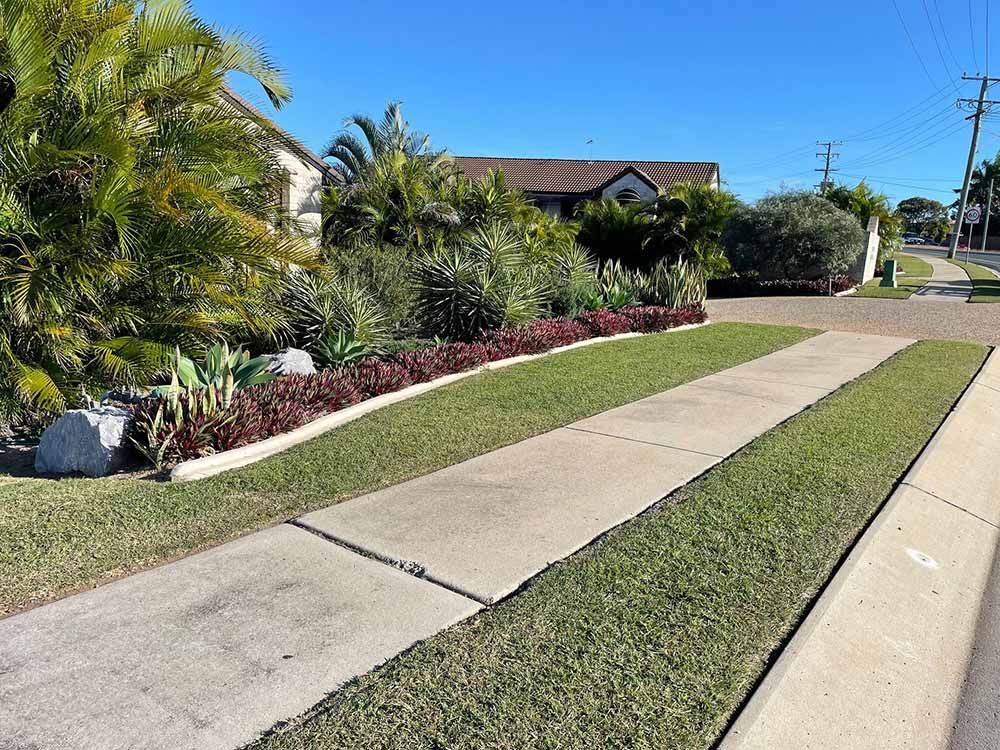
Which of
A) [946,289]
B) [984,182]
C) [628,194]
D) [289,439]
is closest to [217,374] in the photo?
[289,439]

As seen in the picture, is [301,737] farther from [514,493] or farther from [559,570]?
[514,493]

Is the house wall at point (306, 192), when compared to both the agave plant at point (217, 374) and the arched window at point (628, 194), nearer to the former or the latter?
the agave plant at point (217, 374)

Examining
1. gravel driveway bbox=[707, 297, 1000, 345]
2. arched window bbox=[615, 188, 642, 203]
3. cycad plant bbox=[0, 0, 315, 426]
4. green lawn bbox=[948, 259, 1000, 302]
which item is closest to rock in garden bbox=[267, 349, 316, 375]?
cycad plant bbox=[0, 0, 315, 426]

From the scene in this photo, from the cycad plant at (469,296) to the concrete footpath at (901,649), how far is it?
20.8 ft

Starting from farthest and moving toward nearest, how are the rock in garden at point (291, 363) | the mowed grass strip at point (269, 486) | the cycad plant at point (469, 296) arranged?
the cycad plant at point (469, 296) < the rock in garden at point (291, 363) < the mowed grass strip at point (269, 486)

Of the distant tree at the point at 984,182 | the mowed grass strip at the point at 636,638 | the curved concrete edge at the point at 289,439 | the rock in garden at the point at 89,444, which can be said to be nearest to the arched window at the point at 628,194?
the curved concrete edge at the point at 289,439

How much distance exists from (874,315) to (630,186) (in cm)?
2580

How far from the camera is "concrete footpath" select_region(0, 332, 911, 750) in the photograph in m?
2.62

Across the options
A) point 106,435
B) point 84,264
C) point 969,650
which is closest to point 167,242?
point 84,264

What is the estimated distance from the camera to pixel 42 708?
2.60m

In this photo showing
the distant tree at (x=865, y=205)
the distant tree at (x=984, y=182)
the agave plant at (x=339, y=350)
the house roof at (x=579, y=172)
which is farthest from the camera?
the distant tree at (x=984, y=182)

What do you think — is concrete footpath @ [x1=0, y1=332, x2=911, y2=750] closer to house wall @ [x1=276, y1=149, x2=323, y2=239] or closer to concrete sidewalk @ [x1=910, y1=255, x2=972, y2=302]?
house wall @ [x1=276, y1=149, x2=323, y2=239]

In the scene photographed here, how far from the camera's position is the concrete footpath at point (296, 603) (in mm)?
2617

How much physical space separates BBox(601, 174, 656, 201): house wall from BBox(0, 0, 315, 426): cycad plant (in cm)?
3569
